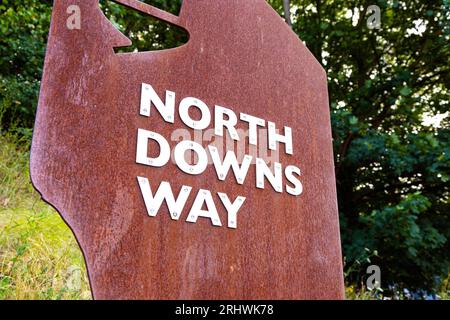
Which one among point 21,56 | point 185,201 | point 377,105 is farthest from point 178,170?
point 377,105

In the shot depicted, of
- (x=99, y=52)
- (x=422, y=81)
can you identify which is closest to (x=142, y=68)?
(x=99, y=52)

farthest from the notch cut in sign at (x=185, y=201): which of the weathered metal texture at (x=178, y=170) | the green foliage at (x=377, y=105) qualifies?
the green foliage at (x=377, y=105)

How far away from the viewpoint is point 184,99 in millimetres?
1753

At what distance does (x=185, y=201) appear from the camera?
63.6 inches

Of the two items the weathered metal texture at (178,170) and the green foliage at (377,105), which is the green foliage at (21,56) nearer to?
the green foliage at (377,105)

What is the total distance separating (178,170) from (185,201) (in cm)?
12

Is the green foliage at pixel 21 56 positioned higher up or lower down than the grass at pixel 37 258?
higher up

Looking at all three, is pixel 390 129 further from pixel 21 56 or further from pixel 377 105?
pixel 21 56

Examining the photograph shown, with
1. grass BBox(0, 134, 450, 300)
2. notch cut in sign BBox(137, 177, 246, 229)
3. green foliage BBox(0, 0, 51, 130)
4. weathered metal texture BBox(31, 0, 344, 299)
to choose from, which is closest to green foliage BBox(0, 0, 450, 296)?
green foliage BBox(0, 0, 51, 130)

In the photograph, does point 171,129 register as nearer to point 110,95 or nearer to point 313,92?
point 110,95

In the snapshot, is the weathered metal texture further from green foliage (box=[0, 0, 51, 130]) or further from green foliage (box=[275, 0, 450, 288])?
green foliage (box=[0, 0, 51, 130])

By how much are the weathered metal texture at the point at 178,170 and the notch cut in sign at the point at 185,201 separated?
0.09 ft

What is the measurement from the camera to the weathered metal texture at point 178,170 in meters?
1.40

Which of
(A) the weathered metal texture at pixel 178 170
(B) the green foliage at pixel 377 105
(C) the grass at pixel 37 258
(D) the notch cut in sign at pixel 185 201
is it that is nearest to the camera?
(A) the weathered metal texture at pixel 178 170
